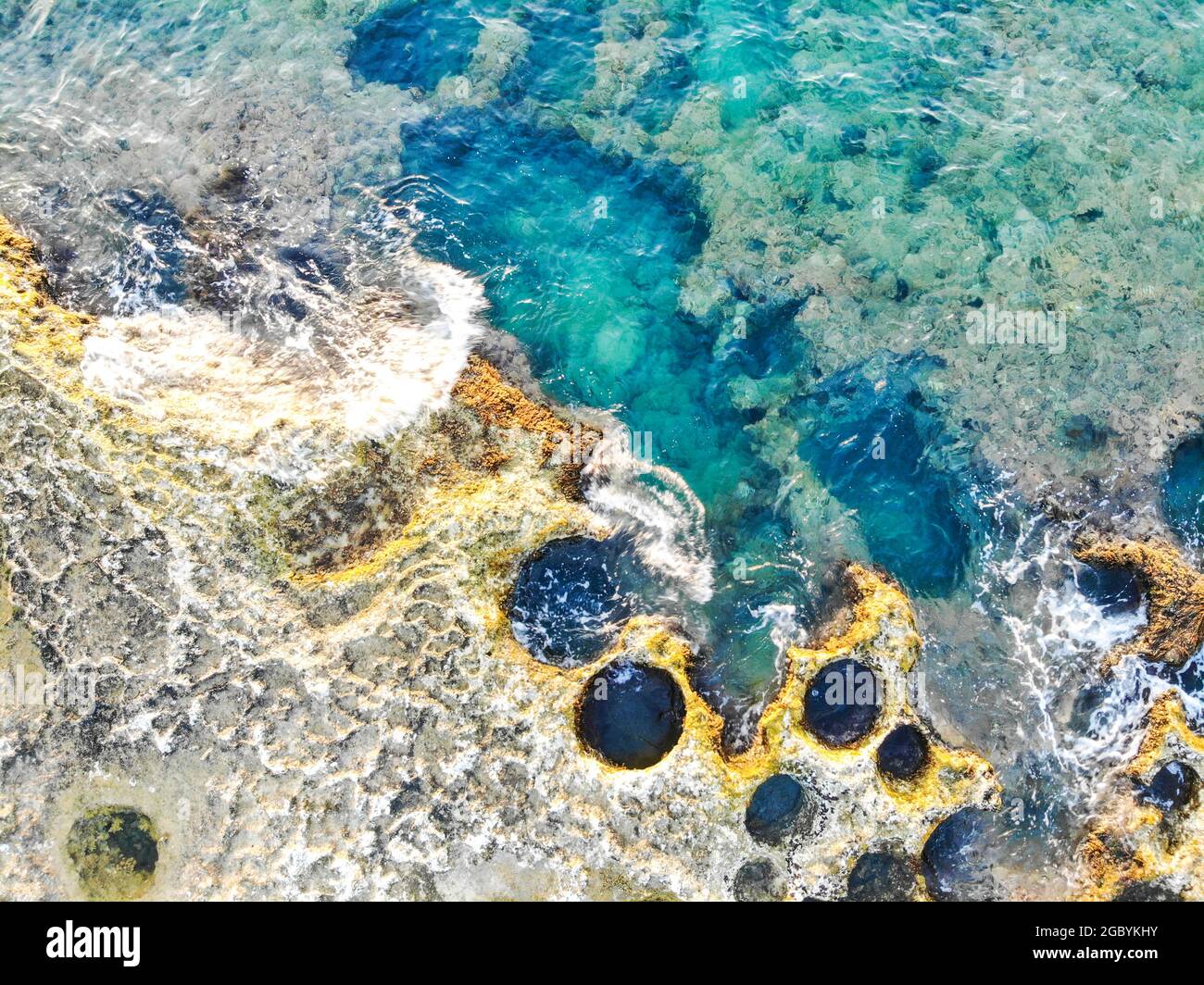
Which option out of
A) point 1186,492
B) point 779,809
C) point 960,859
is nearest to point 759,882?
point 779,809

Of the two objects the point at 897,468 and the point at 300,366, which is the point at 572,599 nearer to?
the point at 897,468

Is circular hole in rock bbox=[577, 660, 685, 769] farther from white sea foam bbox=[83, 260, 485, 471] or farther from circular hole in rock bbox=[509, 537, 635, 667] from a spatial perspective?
white sea foam bbox=[83, 260, 485, 471]

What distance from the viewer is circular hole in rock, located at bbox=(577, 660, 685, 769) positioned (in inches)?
504

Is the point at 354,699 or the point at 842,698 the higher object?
the point at 842,698

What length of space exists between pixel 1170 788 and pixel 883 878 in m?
4.61

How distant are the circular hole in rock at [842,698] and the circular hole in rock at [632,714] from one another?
6.73 ft

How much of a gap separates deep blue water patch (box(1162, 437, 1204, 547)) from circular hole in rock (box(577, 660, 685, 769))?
8867 mm

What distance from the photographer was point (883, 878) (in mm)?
12703

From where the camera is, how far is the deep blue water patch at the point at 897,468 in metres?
14.2

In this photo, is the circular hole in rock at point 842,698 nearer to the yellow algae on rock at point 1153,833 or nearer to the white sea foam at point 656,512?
the white sea foam at point 656,512

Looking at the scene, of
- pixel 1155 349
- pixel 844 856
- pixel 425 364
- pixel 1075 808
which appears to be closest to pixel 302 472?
pixel 425 364

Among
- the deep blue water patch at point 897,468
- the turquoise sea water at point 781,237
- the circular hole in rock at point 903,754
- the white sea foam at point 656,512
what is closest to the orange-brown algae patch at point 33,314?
the turquoise sea water at point 781,237

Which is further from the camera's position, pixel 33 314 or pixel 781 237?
pixel 781 237

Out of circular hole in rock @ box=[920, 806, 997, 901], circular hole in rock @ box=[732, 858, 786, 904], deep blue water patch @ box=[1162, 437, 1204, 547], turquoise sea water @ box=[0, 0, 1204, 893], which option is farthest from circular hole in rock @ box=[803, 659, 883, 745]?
deep blue water patch @ box=[1162, 437, 1204, 547]
